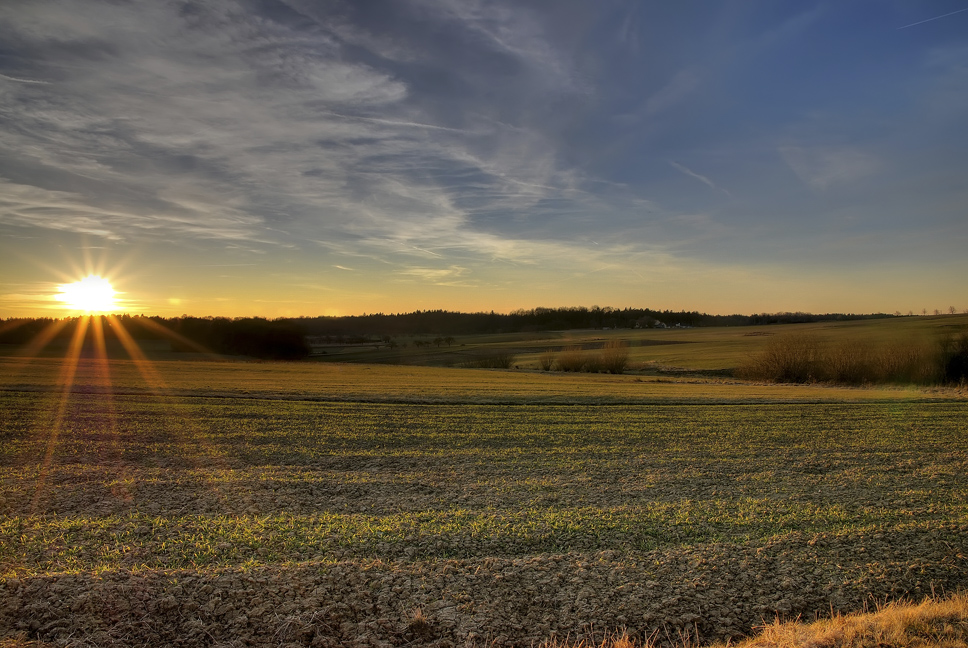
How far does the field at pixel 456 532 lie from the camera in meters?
5.31

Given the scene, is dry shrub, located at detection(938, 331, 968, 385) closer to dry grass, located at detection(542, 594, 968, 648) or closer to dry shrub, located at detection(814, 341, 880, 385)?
dry shrub, located at detection(814, 341, 880, 385)

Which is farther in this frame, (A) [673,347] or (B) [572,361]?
(A) [673,347]

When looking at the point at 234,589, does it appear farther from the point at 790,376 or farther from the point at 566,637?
the point at 790,376

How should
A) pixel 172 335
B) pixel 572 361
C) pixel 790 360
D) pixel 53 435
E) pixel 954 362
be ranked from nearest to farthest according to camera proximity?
pixel 53 435
pixel 954 362
pixel 790 360
pixel 572 361
pixel 172 335

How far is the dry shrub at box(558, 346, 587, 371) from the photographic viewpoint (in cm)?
6109

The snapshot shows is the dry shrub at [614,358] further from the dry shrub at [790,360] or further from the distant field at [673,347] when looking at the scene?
the dry shrub at [790,360]

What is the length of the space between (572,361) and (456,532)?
5478 centimetres

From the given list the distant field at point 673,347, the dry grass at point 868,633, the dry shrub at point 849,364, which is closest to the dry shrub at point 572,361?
the distant field at point 673,347

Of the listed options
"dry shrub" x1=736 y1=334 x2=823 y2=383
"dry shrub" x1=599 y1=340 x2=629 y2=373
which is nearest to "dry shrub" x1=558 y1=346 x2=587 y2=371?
"dry shrub" x1=599 y1=340 x2=629 y2=373

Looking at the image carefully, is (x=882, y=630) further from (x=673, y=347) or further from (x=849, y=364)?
(x=673, y=347)

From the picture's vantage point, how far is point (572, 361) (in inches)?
2420

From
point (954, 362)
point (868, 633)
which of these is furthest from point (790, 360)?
point (868, 633)

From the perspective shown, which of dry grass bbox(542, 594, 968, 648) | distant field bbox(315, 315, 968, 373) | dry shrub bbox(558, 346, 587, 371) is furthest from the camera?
dry shrub bbox(558, 346, 587, 371)

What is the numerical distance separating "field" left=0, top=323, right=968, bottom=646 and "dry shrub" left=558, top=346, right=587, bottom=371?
4407 centimetres
